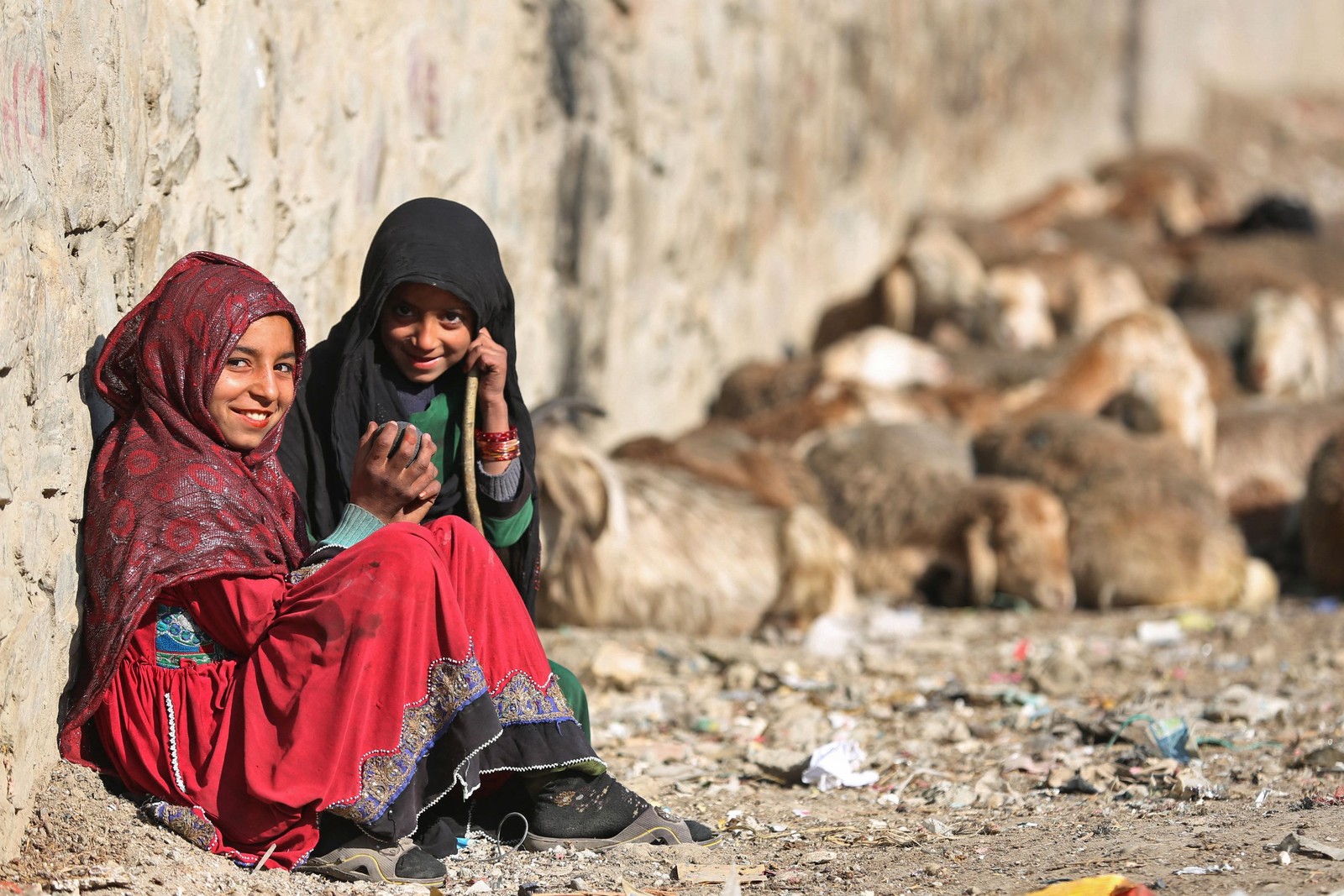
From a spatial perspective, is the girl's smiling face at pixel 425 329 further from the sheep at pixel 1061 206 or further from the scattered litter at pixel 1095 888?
the sheep at pixel 1061 206

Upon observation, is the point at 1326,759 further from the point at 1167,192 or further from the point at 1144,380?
the point at 1167,192

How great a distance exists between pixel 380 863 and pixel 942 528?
199 inches

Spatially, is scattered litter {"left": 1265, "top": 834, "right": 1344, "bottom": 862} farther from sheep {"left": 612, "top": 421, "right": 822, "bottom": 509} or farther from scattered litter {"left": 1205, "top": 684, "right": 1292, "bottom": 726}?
sheep {"left": 612, "top": 421, "right": 822, "bottom": 509}

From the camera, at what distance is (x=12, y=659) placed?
290cm

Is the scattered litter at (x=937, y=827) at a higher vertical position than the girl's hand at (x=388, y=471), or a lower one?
lower

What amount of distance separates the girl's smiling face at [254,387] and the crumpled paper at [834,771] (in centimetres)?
178

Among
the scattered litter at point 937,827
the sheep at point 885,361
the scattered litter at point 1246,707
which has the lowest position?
the scattered litter at point 1246,707

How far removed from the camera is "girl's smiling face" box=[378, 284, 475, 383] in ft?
11.2

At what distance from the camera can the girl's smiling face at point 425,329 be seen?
3426mm

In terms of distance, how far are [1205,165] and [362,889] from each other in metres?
18.9

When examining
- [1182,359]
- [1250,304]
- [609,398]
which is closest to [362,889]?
[609,398]

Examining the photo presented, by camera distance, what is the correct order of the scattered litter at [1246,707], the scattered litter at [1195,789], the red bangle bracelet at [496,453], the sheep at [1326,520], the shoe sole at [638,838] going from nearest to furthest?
the shoe sole at [638,838]
the red bangle bracelet at [496,453]
the scattered litter at [1195,789]
the scattered litter at [1246,707]
the sheep at [1326,520]

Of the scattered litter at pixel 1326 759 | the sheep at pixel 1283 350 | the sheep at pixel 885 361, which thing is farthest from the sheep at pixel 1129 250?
the scattered litter at pixel 1326 759

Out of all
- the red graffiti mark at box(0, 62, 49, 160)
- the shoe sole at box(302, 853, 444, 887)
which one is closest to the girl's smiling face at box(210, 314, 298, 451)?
the red graffiti mark at box(0, 62, 49, 160)
